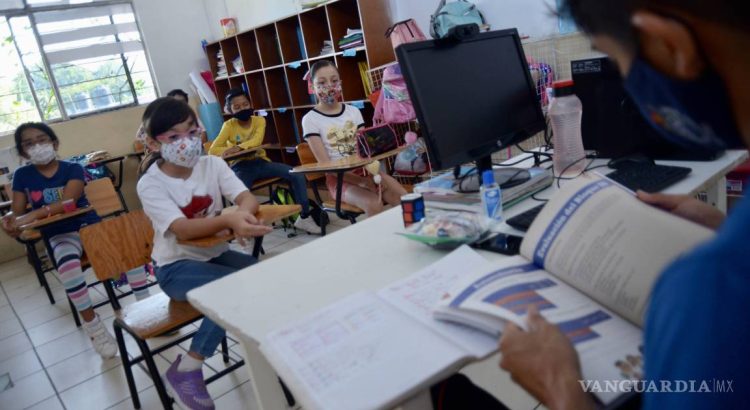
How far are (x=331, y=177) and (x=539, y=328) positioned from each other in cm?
246

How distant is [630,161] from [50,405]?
2.57 meters

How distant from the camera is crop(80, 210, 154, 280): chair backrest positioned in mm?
1891

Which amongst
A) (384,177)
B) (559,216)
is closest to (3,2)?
(384,177)

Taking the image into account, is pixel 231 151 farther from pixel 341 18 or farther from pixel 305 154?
pixel 341 18

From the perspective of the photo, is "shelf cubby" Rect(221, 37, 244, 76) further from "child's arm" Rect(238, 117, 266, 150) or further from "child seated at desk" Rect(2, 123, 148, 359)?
"child seated at desk" Rect(2, 123, 148, 359)

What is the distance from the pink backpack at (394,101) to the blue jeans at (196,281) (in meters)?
1.65

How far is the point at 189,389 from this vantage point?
5.54 feet

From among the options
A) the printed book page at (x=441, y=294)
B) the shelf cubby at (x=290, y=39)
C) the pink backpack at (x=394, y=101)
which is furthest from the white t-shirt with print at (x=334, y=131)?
the printed book page at (x=441, y=294)

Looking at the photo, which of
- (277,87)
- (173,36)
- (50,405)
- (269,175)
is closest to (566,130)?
(50,405)

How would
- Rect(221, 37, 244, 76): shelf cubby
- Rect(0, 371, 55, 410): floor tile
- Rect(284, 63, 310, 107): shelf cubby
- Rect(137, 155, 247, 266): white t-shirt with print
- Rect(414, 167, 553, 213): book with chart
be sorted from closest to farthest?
Rect(414, 167, 553, 213): book with chart, Rect(137, 155, 247, 266): white t-shirt with print, Rect(0, 371, 55, 410): floor tile, Rect(284, 63, 310, 107): shelf cubby, Rect(221, 37, 244, 76): shelf cubby

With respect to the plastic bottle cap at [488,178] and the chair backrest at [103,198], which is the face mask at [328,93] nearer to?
the chair backrest at [103,198]

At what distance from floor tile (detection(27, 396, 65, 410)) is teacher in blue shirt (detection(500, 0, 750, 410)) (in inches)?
98.4

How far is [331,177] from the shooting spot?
303 cm

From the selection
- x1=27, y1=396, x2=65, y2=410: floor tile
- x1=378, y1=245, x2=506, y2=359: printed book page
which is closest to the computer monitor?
x1=378, y1=245, x2=506, y2=359: printed book page
